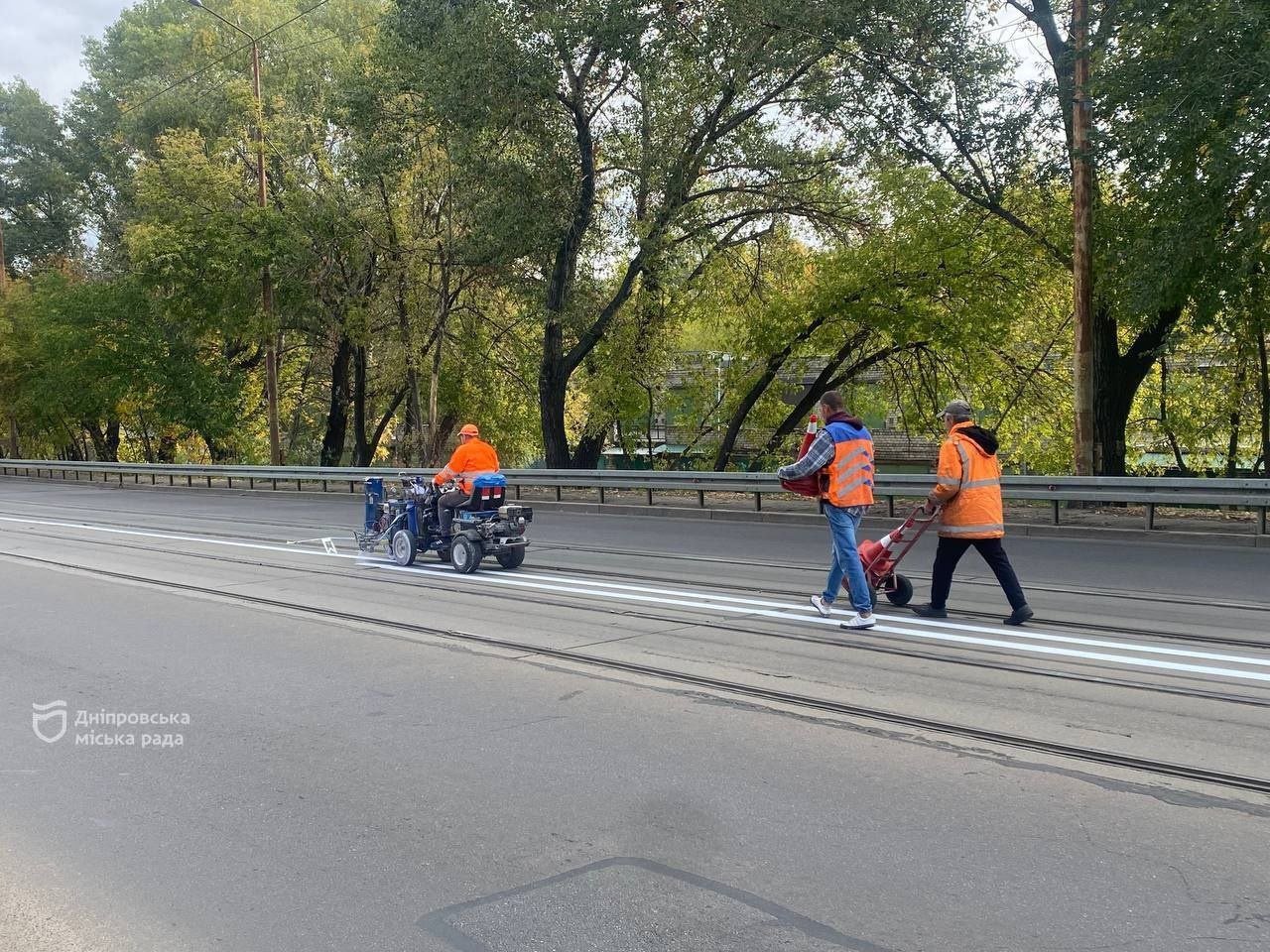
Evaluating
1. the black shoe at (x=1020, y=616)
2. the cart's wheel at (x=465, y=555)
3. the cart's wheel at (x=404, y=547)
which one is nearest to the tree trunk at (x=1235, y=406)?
the black shoe at (x=1020, y=616)

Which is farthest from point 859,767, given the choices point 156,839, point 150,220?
point 150,220

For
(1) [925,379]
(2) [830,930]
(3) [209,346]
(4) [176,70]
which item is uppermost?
(4) [176,70]

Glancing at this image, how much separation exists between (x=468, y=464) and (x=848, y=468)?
4957mm

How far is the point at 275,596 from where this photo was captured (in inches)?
416

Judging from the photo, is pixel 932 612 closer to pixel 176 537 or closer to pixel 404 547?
pixel 404 547

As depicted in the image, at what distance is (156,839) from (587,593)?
20.8 feet

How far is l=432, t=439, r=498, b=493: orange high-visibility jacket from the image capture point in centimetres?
1204

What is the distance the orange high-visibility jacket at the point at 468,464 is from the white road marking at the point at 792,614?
3.49ft

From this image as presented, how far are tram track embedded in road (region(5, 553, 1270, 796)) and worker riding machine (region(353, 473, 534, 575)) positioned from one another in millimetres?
2453

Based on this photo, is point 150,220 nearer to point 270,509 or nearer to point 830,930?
point 270,509

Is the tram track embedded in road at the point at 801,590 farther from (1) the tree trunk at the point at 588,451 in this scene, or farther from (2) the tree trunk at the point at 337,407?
(2) the tree trunk at the point at 337,407

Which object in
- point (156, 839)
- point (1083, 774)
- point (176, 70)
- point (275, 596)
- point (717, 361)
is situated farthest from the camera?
point (176, 70)

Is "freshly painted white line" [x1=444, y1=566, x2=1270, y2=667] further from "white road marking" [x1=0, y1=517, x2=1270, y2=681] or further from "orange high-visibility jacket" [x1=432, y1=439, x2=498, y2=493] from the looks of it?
"orange high-visibility jacket" [x1=432, y1=439, x2=498, y2=493]

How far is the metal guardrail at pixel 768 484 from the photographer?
14484mm
